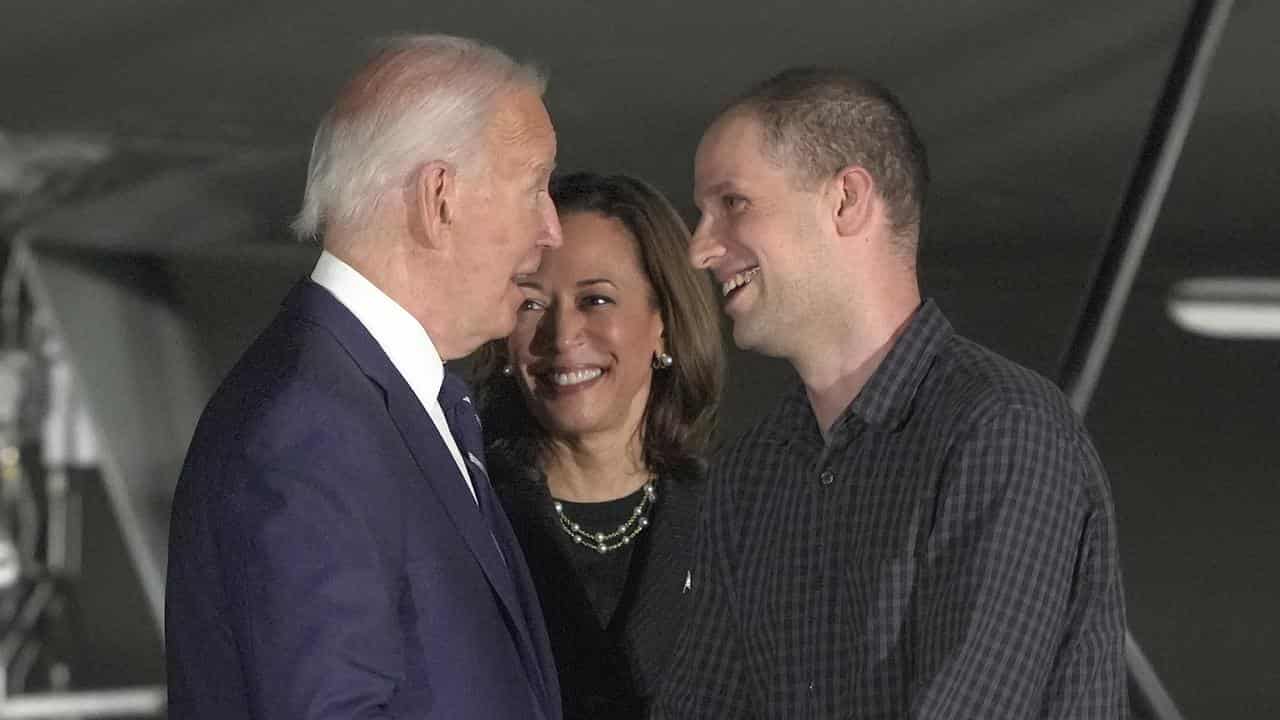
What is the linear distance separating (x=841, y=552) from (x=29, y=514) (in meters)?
1.96

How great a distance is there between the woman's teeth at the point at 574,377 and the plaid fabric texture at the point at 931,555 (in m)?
0.41

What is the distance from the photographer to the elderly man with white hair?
929mm

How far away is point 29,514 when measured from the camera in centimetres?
270

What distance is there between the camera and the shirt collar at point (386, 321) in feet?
3.49

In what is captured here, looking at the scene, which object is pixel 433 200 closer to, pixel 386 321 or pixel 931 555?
pixel 386 321

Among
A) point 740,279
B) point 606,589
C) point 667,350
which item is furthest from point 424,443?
point 667,350

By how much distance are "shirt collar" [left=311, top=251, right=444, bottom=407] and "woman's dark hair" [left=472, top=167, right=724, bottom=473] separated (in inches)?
21.4

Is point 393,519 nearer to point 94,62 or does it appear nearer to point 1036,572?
point 1036,572

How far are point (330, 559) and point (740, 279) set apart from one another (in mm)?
396

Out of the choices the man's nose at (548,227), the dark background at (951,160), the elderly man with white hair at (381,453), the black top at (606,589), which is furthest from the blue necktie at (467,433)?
the dark background at (951,160)

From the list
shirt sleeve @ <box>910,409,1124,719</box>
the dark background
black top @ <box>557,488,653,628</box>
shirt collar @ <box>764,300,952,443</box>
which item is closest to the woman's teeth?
black top @ <box>557,488,653,628</box>

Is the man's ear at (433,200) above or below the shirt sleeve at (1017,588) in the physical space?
above

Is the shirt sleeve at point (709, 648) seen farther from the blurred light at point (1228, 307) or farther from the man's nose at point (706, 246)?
the blurred light at point (1228, 307)

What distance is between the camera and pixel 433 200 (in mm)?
1075
